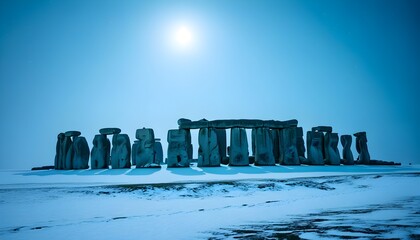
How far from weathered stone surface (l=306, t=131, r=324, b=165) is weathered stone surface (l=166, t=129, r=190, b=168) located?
7.01 metres

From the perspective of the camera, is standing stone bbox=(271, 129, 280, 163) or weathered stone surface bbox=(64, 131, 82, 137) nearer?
weathered stone surface bbox=(64, 131, 82, 137)

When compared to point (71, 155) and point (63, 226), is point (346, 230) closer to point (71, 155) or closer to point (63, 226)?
point (63, 226)

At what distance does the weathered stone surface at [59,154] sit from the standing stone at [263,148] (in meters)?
10.9

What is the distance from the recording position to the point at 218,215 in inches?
175

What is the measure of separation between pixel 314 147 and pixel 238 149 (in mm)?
4750

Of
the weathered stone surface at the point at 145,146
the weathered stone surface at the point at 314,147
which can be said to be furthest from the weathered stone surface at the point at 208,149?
the weathered stone surface at the point at 314,147

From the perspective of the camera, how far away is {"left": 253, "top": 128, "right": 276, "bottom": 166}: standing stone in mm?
14303

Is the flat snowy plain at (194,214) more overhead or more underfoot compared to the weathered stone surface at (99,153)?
more underfoot

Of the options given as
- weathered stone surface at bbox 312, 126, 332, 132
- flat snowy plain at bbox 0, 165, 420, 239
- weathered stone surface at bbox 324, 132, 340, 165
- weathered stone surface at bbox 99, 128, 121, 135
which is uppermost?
weathered stone surface at bbox 99, 128, 121, 135

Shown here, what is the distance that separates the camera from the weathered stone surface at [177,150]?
13.6 metres

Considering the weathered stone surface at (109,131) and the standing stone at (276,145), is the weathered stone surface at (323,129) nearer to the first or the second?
the standing stone at (276,145)

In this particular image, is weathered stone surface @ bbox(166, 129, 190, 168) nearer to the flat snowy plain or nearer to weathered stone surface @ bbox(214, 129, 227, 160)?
weathered stone surface @ bbox(214, 129, 227, 160)

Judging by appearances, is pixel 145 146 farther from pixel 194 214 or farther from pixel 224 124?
pixel 194 214

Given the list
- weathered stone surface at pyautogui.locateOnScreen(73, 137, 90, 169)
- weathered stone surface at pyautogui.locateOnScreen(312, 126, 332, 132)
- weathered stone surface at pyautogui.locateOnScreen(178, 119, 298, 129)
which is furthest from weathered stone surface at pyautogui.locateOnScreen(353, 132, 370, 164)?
weathered stone surface at pyautogui.locateOnScreen(73, 137, 90, 169)
